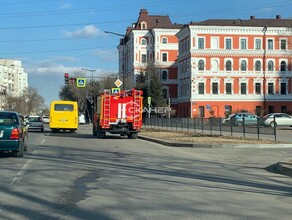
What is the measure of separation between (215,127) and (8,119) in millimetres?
19638

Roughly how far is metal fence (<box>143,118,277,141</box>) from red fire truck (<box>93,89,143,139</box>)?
6.12 metres

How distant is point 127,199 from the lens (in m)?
8.81

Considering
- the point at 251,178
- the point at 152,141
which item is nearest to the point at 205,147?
the point at 152,141

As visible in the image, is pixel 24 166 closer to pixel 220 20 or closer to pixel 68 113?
pixel 68 113

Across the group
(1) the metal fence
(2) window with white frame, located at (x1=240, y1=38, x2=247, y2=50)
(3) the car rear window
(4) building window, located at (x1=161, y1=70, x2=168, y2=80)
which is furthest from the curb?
(4) building window, located at (x1=161, y1=70, x2=168, y2=80)

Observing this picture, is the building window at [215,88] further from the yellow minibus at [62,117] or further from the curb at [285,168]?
the curb at [285,168]

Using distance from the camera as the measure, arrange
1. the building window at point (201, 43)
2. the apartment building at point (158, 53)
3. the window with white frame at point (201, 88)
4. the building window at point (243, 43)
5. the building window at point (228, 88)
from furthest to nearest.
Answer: the apartment building at point (158, 53)
the building window at point (228, 88)
the building window at point (243, 43)
the window with white frame at point (201, 88)
the building window at point (201, 43)

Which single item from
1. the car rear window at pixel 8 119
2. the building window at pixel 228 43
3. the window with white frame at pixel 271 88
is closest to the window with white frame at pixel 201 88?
the building window at pixel 228 43

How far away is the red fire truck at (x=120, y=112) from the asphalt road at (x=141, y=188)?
1247 cm

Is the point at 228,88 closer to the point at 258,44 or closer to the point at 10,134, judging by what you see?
the point at 258,44

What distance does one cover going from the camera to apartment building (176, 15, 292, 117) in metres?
77.6

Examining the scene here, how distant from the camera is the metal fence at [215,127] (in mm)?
26794

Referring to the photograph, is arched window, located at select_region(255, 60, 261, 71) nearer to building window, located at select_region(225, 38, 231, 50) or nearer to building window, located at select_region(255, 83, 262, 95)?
building window, located at select_region(255, 83, 262, 95)

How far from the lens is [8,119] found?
16.6 meters
